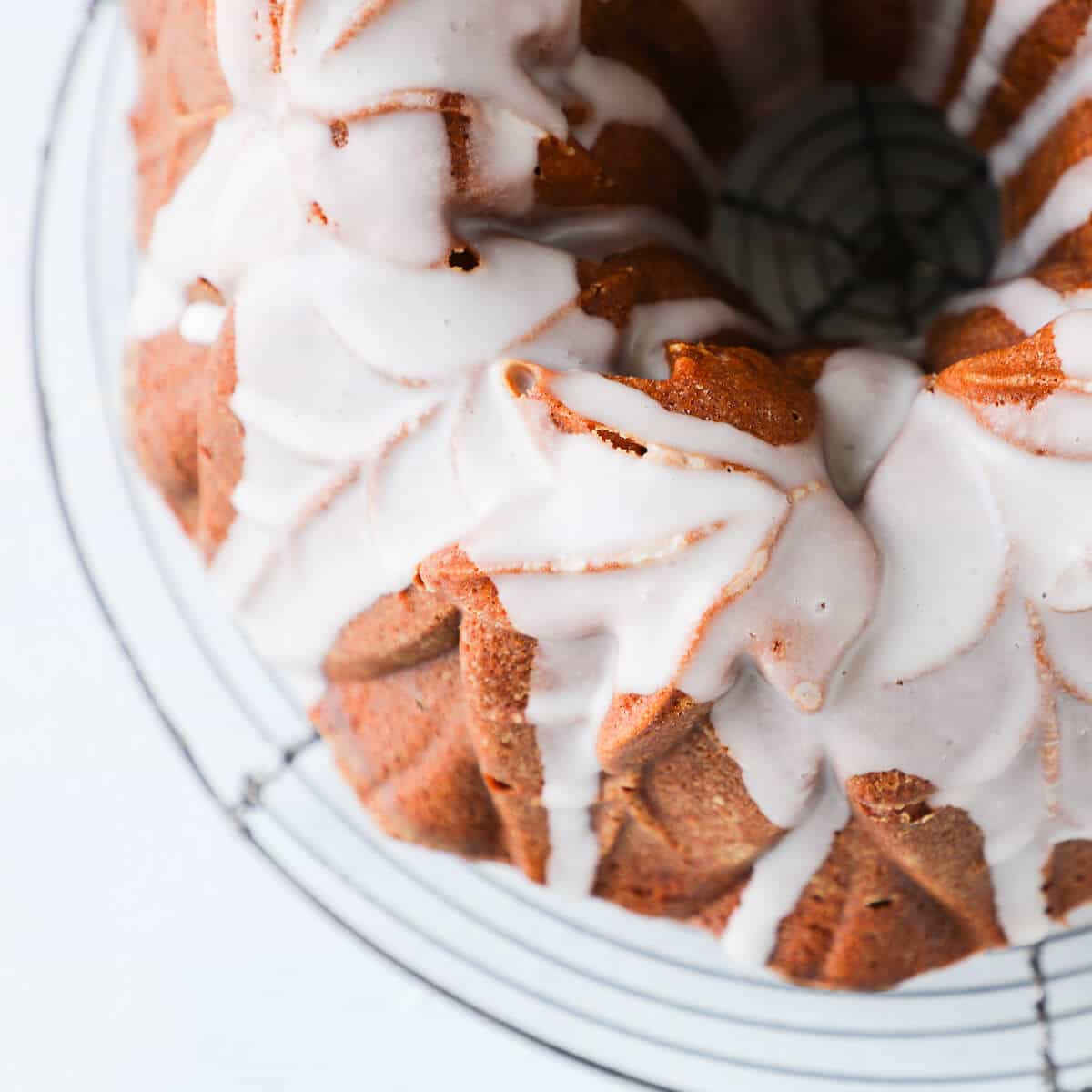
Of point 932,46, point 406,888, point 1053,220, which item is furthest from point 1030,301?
point 406,888

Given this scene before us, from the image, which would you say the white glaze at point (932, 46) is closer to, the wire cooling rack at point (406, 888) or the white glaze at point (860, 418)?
the wire cooling rack at point (406, 888)

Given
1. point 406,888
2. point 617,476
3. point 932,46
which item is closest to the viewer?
point 617,476

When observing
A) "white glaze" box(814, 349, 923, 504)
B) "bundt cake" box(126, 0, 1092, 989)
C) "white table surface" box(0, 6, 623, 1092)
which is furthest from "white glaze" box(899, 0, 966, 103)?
"white table surface" box(0, 6, 623, 1092)

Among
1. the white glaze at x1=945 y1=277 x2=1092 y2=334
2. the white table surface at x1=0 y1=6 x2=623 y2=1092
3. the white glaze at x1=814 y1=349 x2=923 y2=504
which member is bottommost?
the white table surface at x1=0 y1=6 x2=623 y2=1092

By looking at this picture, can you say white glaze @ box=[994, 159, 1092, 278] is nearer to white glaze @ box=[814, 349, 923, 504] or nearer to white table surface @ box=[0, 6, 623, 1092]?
white glaze @ box=[814, 349, 923, 504]

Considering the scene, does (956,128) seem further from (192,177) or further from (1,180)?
(1,180)

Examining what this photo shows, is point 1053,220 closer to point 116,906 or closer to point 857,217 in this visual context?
point 857,217

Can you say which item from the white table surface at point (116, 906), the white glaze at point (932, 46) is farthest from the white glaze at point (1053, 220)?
the white table surface at point (116, 906)
